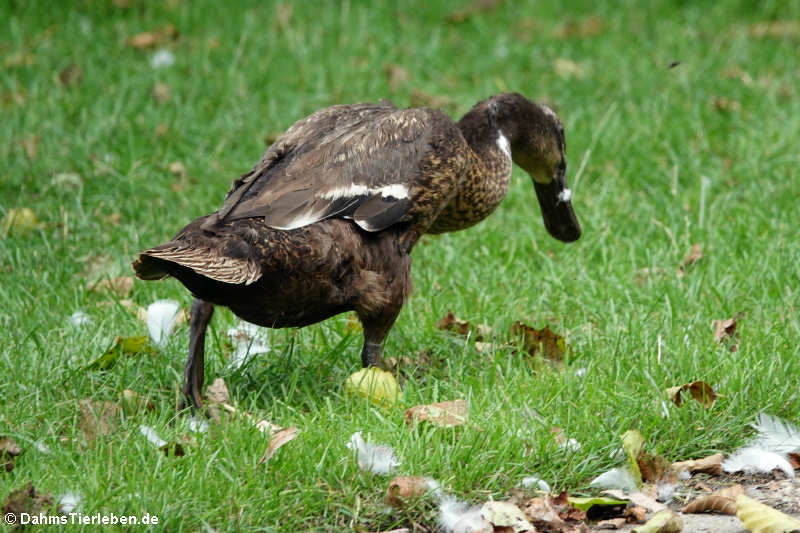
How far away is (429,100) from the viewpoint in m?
7.51

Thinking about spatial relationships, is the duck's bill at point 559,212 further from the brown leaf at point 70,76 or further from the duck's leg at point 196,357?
the brown leaf at point 70,76

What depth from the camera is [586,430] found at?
3852mm

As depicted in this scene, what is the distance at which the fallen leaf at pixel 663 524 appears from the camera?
10.5 ft

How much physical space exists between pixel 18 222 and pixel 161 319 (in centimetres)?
149

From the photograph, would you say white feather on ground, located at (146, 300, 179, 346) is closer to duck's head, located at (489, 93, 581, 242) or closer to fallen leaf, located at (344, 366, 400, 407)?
fallen leaf, located at (344, 366, 400, 407)

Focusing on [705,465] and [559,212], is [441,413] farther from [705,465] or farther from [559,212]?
[559,212]

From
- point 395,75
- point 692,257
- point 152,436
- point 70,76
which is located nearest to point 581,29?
point 395,75

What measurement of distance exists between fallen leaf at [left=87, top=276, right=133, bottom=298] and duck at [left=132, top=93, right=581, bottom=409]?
1061 mm

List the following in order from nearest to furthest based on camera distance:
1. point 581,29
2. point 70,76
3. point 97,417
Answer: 1. point 97,417
2. point 70,76
3. point 581,29

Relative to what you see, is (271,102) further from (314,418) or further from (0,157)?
(314,418)

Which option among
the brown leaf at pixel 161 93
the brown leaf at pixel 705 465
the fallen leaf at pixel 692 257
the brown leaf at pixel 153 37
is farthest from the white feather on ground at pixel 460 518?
the brown leaf at pixel 153 37

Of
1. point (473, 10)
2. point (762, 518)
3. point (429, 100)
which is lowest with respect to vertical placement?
point (762, 518)

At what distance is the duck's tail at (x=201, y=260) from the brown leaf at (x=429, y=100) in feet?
12.5

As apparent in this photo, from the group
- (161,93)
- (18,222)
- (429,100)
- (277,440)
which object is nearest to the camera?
(277,440)
